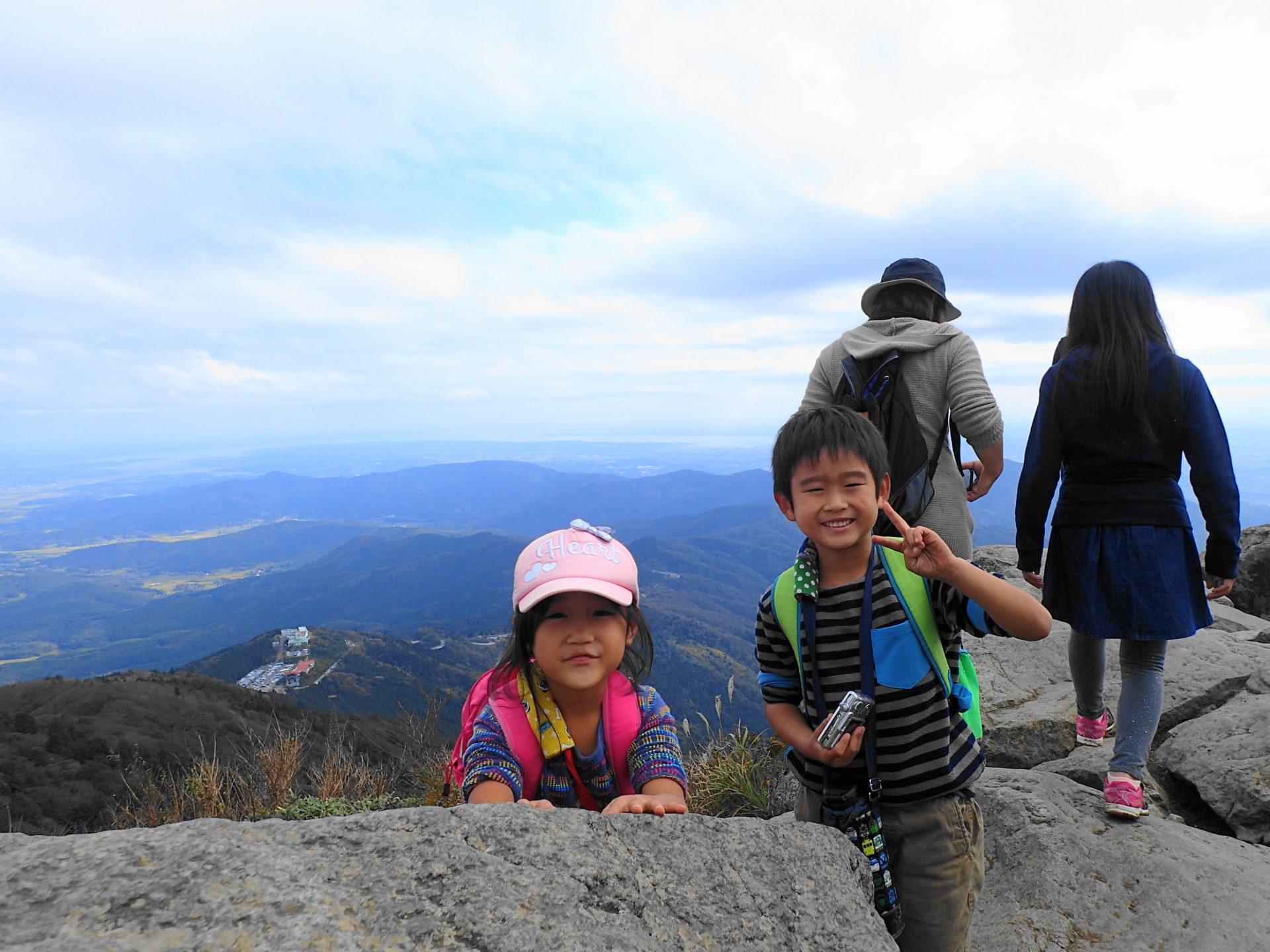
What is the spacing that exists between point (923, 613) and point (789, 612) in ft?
1.41

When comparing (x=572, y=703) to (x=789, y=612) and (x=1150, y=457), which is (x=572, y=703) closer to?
(x=789, y=612)

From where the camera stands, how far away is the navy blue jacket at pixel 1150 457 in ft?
10.1

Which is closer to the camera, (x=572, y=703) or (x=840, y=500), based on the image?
(x=840, y=500)

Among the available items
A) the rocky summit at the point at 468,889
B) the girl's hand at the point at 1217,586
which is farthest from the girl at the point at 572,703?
the girl's hand at the point at 1217,586

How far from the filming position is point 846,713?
2051 millimetres

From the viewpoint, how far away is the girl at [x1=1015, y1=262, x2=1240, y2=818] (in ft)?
10.1

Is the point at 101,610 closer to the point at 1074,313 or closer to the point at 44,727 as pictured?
the point at 44,727

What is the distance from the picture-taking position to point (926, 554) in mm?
2010

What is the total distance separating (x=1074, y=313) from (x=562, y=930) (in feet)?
11.8

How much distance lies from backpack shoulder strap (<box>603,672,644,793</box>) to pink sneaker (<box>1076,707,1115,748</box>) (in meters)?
3.16

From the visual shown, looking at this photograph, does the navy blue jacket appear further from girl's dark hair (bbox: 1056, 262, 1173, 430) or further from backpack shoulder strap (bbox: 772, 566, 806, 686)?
backpack shoulder strap (bbox: 772, 566, 806, 686)

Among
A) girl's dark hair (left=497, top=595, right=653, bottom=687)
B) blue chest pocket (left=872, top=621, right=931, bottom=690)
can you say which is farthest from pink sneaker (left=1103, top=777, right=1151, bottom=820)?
girl's dark hair (left=497, top=595, right=653, bottom=687)

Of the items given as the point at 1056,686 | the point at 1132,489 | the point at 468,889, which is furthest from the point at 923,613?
the point at 1056,686

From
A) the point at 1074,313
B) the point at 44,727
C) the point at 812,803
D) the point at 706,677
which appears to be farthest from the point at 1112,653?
the point at 706,677
